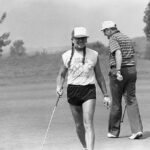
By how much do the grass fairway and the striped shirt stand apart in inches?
47.6

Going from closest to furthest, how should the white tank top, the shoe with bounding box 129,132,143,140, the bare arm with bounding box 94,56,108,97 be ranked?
the white tank top, the bare arm with bounding box 94,56,108,97, the shoe with bounding box 129,132,143,140

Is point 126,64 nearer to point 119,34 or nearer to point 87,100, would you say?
point 119,34

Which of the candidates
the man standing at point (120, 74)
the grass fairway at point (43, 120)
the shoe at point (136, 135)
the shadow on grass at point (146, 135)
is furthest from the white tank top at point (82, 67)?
the shadow on grass at point (146, 135)

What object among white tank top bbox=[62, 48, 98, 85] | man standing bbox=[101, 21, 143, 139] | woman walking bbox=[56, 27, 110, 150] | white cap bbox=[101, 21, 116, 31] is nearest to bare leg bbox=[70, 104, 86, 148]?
woman walking bbox=[56, 27, 110, 150]

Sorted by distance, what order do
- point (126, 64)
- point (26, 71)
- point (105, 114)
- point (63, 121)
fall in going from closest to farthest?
point (126, 64) < point (63, 121) < point (105, 114) < point (26, 71)

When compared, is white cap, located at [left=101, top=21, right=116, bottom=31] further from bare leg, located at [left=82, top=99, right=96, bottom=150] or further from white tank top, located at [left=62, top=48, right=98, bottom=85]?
bare leg, located at [left=82, top=99, right=96, bottom=150]

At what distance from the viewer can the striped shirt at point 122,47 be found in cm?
1046

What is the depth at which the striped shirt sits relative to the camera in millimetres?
10461

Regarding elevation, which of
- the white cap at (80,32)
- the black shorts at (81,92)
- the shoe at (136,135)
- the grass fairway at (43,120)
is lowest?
the grass fairway at (43,120)

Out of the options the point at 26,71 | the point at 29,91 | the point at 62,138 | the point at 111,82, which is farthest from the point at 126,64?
the point at 26,71

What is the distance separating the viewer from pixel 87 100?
8.46 m

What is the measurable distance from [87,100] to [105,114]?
20.1 feet

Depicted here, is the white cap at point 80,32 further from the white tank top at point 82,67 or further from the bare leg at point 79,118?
the bare leg at point 79,118

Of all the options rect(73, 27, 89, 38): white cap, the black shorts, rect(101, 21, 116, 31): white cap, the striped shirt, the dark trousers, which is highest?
rect(73, 27, 89, 38): white cap
